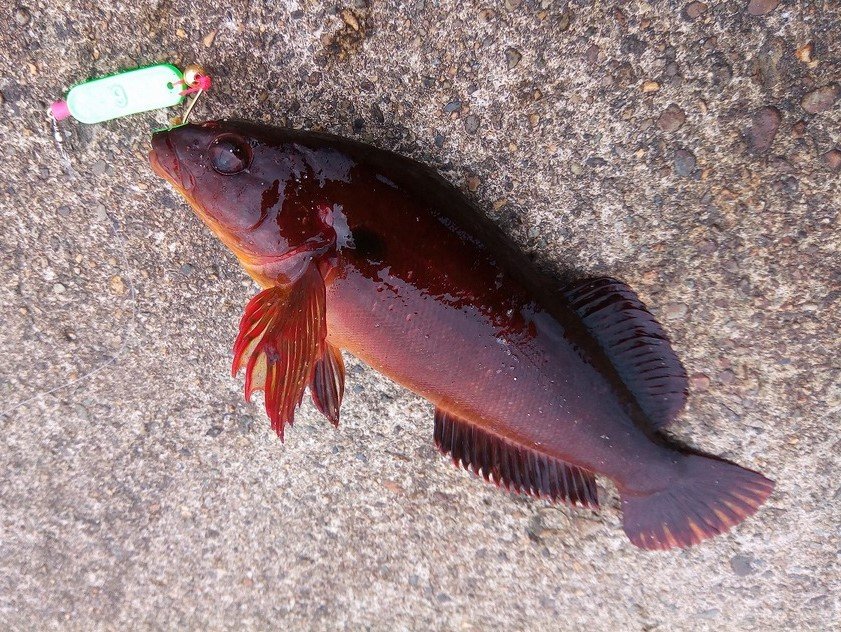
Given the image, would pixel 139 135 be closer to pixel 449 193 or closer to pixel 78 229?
pixel 78 229

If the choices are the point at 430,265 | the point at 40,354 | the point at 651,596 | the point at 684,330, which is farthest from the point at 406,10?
the point at 651,596

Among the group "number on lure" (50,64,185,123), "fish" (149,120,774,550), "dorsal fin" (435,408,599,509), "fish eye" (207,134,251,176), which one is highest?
"number on lure" (50,64,185,123)

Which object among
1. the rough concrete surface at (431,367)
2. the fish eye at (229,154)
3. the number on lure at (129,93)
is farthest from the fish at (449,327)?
the number on lure at (129,93)

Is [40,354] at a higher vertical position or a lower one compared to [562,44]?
lower

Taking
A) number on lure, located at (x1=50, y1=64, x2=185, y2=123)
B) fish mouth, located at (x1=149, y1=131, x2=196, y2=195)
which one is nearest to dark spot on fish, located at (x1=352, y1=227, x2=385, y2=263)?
fish mouth, located at (x1=149, y1=131, x2=196, y2=195)

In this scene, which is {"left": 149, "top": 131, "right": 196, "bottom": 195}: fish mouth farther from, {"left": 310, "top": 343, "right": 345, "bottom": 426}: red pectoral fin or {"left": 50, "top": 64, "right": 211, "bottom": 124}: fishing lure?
{"left": 310, "top": 343, "right": 345, "bottom": 426}: red pectoral fin

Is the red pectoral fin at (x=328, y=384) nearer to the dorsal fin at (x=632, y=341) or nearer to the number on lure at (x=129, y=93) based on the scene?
the dorsal fin at (x=632, y=341)

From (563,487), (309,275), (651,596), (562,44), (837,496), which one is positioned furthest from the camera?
(651,596)
